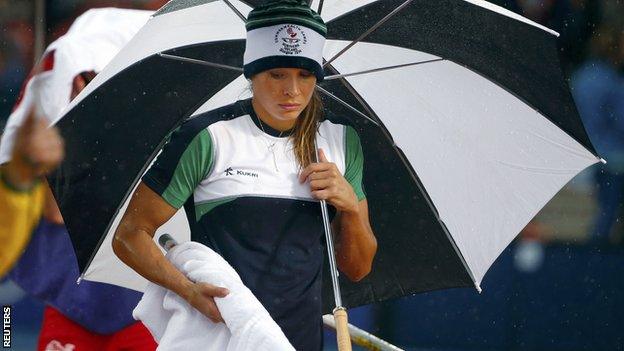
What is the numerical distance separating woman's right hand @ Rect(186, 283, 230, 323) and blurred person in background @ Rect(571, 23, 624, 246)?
5401 millimetres

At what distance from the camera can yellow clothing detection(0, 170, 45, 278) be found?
87.8 inches

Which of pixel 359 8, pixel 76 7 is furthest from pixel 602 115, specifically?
pixel 359 8

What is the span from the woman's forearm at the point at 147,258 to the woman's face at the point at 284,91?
438mm

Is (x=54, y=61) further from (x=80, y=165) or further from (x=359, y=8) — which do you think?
(x=359, y=8)

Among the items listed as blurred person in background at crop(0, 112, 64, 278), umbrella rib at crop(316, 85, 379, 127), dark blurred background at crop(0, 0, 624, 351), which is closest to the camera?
blurred person in background at crop(0, 112, 64, 278)

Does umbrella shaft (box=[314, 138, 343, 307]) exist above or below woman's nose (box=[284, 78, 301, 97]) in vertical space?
below

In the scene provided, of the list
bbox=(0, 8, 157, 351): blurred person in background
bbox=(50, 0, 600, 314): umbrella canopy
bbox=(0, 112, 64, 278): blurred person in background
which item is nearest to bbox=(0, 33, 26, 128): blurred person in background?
bbox=(0, 8, 157, 351): blurred person in background

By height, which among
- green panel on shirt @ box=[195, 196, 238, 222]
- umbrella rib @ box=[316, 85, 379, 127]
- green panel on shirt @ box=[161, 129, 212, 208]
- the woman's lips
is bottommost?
green panel on shirt @ box=[195, 196, 238, 222]

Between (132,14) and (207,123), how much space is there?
140cm

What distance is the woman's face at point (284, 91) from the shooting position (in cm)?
364

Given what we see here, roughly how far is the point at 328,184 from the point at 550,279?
550 centimetres

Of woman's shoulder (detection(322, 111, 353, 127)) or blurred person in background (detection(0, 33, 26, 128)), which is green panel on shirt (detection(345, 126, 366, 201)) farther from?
blurred person in background (detection(0, 33, 26, 128))

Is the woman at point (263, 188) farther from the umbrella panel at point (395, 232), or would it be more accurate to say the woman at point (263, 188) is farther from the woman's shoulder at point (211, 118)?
the umbrella panel at point (395, 232)

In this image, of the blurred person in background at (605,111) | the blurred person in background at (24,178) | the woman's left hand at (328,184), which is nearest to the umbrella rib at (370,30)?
the woman's left hand at (328,184)
